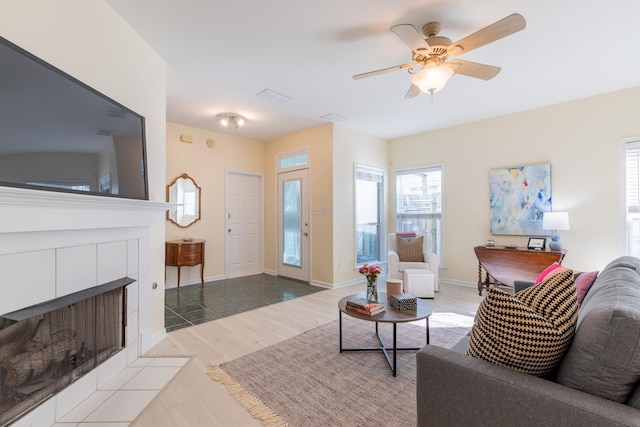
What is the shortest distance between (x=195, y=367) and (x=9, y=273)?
4.24 ft

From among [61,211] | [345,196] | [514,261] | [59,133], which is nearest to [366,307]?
[61,211]

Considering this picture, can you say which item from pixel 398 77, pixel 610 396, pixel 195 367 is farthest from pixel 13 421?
pixel 398 77

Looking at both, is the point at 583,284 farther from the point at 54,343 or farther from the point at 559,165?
the point at 54,343

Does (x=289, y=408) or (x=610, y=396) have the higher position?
(x=610, y=396)

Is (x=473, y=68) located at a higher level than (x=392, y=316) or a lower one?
higher

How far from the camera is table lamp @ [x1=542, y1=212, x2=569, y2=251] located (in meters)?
3.48

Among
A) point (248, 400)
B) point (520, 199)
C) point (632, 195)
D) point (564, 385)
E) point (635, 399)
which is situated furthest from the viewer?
point (520, 199)

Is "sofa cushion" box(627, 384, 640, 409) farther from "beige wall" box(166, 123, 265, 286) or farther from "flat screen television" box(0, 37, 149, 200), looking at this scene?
"beige wall" box(166, 123, 265, 286)

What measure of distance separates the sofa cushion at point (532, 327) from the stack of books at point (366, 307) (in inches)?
41.3

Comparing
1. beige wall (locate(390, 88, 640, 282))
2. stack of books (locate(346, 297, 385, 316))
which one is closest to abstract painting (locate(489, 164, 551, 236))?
Answer: beige wall (locate(390, 88, 640, 282))

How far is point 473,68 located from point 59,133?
2764 millimetres

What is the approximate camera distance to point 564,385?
37.5 inches

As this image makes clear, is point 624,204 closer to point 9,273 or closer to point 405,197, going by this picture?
point 405,197

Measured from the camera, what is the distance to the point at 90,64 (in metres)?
1.89
